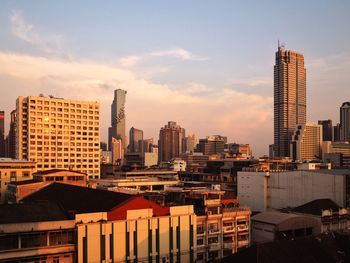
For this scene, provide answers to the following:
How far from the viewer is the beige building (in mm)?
94238

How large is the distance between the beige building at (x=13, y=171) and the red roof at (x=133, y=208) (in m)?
53.8

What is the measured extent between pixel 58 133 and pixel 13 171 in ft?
182

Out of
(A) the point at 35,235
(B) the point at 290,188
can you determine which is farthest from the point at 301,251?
(B) the point at 290,188

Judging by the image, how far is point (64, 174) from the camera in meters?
87.7

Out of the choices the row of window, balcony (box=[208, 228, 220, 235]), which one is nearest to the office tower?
the row of window

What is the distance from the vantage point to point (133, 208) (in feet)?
163

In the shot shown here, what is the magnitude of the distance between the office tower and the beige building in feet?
150

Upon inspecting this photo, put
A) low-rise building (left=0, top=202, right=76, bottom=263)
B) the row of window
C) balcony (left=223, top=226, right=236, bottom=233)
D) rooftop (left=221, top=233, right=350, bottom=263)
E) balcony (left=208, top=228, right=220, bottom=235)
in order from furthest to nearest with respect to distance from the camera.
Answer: the row of window → balcony (left=223, top=226, right=236, bottom=233) → balcony (left=208, top=228, right=220, bottom=235) → low-rise building (left=0, top=202, right=76, bottom=263) → rooftop (left=221, top=233, right=350, bottom=263)

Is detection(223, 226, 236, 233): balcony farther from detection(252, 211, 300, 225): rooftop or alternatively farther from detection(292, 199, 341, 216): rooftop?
detection(292, 199, 341, 216): rooftop

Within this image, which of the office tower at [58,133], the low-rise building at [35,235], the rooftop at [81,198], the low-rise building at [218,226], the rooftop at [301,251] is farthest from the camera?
the office tower at [58,133]

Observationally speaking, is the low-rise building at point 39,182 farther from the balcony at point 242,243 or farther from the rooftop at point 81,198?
the balcony at point 242,243

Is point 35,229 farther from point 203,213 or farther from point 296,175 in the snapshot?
point 296,175

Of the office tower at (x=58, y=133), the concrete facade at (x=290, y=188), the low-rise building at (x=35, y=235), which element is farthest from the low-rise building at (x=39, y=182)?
the office tower at (x=58, y=133)

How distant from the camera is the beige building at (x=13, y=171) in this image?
94238 millimetres
